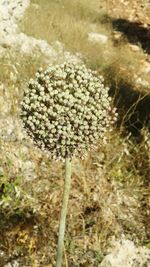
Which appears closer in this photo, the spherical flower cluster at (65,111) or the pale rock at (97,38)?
the spherical flower cluster at (65,111)

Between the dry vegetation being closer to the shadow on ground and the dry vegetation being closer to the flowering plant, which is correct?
the flowering plant

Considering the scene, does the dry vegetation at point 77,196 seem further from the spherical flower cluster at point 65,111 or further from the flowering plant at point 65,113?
the spherical flower cluster at point 65,111

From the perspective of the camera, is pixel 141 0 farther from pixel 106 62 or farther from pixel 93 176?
pixel 93 176

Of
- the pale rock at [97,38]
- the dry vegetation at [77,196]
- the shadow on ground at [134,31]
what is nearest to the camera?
the dry vegetation at [77,196]

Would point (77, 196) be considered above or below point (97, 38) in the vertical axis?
below

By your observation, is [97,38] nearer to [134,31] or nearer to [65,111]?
[134,31]

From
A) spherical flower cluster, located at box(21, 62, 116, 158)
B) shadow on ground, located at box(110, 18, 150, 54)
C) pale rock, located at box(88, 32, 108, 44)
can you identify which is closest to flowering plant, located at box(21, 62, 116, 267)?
spherical flower cluster, located at box(21, 62, 116, 158)

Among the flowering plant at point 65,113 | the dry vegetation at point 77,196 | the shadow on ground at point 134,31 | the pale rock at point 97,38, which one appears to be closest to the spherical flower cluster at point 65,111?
the flowering plant at point 65,113

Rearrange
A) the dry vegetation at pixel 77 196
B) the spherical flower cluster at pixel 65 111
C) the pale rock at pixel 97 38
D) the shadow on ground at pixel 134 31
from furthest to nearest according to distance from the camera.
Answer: the shadow on ground at pixel 134 31 → the pale rock at pixel 97 38 → the dry vegetation at pixel 77 196 → the spherical flower cluster at pixel 65 111

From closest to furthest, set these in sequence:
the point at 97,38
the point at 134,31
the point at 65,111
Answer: the point at 65,111 → the point at 97,38 → the point at 134,31

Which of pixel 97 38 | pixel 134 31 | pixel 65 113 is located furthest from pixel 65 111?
pixel 134 31
